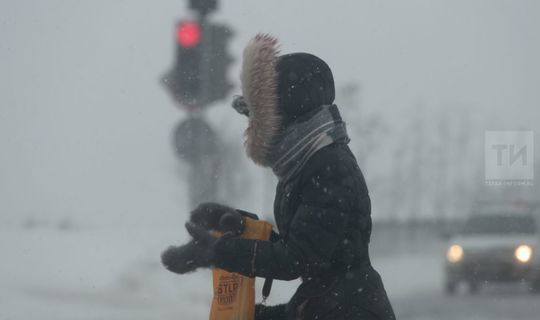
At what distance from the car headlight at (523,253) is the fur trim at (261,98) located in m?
12.4

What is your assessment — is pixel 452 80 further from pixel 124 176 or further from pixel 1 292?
pixel 1 292

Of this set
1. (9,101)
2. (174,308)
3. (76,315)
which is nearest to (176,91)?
(76,315)

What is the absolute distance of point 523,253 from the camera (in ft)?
48.1

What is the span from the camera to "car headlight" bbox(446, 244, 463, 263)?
14703 millimetres

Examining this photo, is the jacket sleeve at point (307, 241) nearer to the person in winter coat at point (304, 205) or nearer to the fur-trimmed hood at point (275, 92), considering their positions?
the person in winter coat at point (304, 205)

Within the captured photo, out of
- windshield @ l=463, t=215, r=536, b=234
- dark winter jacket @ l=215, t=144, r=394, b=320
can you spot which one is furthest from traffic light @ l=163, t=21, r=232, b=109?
windshield @ l=463, t=215, r=536, b=234

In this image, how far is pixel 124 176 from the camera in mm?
20547

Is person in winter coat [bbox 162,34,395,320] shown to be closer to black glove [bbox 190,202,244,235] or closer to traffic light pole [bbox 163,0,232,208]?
black glove [bbox 190,202,244,235]

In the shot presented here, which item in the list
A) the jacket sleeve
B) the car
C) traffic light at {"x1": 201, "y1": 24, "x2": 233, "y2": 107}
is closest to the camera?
the jacket sleeve

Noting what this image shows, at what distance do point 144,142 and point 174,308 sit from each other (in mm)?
8150

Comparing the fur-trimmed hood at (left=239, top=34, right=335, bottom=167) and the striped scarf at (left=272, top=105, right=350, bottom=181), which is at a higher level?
the fur-trimmed hood at (left=239, top=34, right=335, bottom=167)

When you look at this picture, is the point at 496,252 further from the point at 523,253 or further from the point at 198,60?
the point at 198,60

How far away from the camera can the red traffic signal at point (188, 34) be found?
8438mm

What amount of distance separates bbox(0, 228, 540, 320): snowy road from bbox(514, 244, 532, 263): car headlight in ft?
1.68
